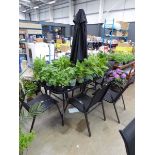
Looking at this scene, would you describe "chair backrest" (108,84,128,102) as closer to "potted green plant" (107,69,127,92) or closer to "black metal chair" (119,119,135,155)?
"potted green plant" (107,69,127,92)

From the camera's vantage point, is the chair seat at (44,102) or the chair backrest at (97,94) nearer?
the chair backrest at (97,94)

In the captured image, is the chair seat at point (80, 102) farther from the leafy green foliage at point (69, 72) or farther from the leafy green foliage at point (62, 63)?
the leafy green foliage at point (62, 63)

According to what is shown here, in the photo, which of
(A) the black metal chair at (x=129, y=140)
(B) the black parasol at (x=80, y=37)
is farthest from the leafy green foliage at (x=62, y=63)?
(A) the black metal chair at (x=129, y=140)

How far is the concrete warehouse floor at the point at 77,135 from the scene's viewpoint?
204cm

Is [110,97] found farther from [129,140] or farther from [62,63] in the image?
[129,140]

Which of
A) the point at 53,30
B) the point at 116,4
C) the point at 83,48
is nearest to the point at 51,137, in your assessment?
the point at 83,48

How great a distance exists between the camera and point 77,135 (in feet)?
7.65

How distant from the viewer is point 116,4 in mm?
9289

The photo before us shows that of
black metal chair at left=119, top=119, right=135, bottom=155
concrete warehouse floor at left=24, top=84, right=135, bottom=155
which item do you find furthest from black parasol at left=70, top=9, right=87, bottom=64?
black metal chair at left=119, top=119, right=135, bottom=155

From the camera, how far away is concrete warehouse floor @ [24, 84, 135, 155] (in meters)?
2.04

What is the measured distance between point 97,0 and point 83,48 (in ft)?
28.4
